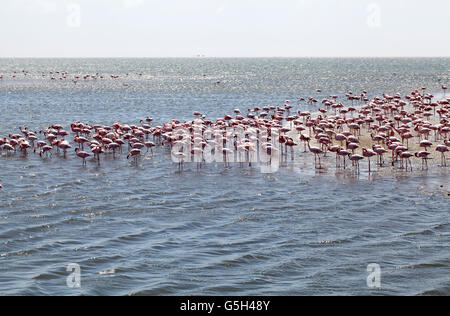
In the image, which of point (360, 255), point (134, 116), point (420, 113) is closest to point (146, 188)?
point (360, 255)

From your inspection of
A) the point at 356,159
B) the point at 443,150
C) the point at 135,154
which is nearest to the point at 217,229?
the point at 356,159

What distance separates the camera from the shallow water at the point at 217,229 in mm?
11055

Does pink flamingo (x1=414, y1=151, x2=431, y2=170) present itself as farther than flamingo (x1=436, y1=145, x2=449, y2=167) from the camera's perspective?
No

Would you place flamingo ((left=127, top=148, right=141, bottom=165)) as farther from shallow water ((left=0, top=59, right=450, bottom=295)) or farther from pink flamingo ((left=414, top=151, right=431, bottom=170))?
pink flamingo ((left=414, top=151, right=431, bottom=170))

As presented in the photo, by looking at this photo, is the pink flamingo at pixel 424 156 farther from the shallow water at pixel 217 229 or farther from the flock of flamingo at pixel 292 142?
the shallow water at pixel 217 229

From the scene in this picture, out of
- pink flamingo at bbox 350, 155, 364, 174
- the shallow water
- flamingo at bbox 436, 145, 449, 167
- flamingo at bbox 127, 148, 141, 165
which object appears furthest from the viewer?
flamingo at bbox 127, 148, 141, 165

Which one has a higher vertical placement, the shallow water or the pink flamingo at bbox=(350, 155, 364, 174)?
the pink flamingo at bbox=(350, 155, 364, 174)

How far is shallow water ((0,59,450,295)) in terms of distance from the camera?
11.1m

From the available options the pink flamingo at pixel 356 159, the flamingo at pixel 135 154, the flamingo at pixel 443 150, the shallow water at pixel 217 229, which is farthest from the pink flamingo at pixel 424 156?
the flamingo at pixel 135 154

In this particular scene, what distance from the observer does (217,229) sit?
Result: 14.2m

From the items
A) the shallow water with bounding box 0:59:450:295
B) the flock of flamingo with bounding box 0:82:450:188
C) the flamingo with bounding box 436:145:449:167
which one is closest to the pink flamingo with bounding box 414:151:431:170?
the flock of flamingo with bounding box 0:82:450:188

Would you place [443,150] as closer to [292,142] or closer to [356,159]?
[356,159]
